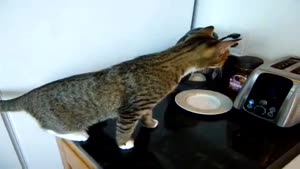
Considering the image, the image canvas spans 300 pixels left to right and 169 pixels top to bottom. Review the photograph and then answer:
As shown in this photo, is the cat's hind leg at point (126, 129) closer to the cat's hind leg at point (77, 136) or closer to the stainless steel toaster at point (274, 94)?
the cat's hind leg at point (77, 136)

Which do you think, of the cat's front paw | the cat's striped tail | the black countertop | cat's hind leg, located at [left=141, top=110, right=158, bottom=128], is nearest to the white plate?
the black countertop

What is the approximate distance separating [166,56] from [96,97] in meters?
0.23

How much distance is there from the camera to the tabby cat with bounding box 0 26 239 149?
2.26ft

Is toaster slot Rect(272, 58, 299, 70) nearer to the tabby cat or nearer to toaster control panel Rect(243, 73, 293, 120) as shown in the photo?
toaster control panel Rect(243, 73, 293, 120)

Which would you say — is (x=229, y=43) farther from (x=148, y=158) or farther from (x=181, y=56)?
(x=148, y=158)

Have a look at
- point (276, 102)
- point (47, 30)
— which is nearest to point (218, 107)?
point (276, 102)

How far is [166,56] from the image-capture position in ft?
2.39

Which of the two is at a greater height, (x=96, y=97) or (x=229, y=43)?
(x=229, y=43)

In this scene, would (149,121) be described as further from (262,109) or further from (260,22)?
(260,22)

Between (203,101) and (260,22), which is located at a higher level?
(260,22)

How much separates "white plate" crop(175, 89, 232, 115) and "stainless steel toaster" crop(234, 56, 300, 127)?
52 mm

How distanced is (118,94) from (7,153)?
0.44 metres

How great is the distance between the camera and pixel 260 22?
0.91 metres

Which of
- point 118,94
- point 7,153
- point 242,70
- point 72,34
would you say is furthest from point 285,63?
point 7,153
